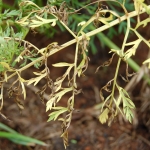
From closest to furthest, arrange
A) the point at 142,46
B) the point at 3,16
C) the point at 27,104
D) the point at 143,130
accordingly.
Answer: the point at 3,16 → the point at 143,130 → the point at 27,104 → the point at 142,46

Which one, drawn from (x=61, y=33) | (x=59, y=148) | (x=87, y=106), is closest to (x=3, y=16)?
(x=59, y=148)

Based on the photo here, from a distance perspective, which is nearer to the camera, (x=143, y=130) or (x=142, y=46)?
(x=143, y=130)

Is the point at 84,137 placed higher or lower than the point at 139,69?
lower

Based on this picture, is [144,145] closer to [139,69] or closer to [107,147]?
[107,147]

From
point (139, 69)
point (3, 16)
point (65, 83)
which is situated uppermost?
point (3, 16)

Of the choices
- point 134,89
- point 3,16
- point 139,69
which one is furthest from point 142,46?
point 3,16

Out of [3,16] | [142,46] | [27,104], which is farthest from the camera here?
[142,46]

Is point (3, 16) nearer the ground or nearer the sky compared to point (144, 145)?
nearer the sky

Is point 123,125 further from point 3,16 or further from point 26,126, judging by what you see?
point 3,16

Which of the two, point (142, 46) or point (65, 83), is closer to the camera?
point (65, 83)
